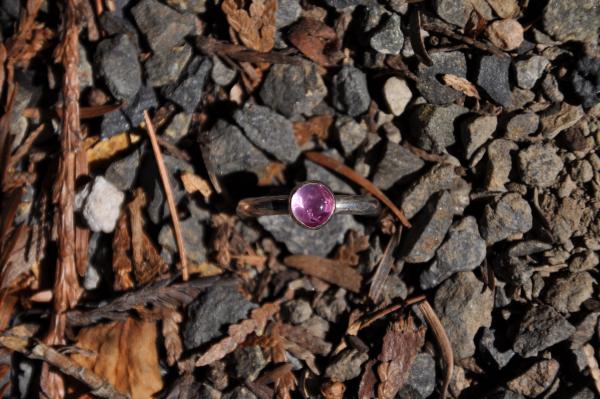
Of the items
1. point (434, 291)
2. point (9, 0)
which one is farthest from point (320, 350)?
point (9, 0)

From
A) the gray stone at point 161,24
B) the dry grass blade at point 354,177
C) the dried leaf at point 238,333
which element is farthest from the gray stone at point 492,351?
the gray stone at point 161,24

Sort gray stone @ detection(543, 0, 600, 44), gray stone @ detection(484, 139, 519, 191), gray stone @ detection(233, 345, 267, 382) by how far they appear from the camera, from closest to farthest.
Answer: gray stone @ detection(543, 0, 600, 44) → gray stone @ detection(484, 139, 519, 191) → gray stone @ detection(233, 345, 267, 382)

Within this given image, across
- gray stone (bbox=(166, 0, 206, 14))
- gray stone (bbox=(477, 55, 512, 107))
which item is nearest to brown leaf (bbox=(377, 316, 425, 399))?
gray stone (bbox=(477, 55, 512, 107))

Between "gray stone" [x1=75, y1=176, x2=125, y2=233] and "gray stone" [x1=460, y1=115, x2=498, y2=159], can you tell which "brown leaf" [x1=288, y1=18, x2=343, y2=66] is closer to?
"gray stone" [x1=460, y1=115, x2=498, y2=159]

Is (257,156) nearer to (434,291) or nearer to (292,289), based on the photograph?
(292,289)

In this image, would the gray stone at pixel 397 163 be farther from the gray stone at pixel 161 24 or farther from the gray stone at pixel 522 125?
the gray stone at pixel 161 24
